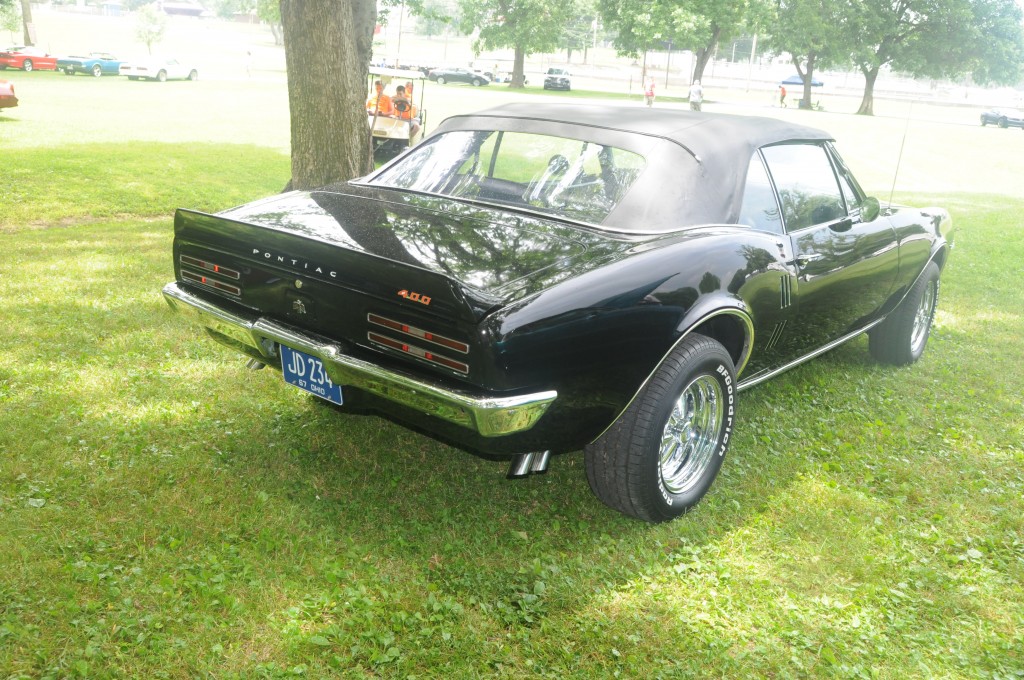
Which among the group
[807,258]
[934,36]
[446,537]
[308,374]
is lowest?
[446,537]

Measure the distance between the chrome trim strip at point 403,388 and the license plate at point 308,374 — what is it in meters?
0.06

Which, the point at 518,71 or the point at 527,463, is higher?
the point at 518,71

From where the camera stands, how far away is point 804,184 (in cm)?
429

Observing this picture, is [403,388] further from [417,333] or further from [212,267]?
[212,267]

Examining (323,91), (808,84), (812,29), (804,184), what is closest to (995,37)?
(808,84)

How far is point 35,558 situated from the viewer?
2871 mm

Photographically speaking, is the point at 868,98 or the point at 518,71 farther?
the point at 518,71

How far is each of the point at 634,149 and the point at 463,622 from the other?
2.10m

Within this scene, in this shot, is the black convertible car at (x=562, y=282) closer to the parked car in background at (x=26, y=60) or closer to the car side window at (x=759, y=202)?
the car side window at (x=759, y=202)

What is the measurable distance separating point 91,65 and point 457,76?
22761mm

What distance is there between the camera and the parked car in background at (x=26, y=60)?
33.2 meters

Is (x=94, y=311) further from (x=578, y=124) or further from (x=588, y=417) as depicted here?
(x=588, y=417)

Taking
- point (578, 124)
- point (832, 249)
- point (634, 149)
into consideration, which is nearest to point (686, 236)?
point (634, 149)

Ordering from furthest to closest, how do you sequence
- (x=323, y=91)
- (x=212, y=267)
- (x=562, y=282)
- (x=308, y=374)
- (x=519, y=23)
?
(x=519, y=23) → (x=323, y=91) → (x=212, y=267) → (x=308, y=374) → (x=562, y=282)
